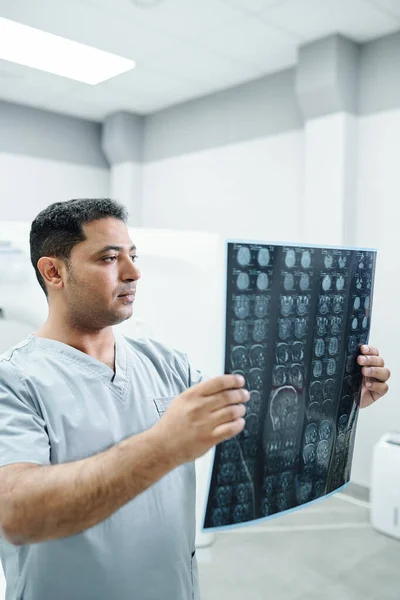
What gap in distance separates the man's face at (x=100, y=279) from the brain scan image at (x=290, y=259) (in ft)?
0.89

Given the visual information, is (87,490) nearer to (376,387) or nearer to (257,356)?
(257,356)

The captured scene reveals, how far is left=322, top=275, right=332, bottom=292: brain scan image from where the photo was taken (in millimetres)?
727

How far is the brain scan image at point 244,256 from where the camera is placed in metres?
0.60

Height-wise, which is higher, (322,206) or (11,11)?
(11,11)

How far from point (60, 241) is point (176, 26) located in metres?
1.75

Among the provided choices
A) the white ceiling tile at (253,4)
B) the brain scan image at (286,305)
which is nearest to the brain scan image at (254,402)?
the brain scan image at (286,305)

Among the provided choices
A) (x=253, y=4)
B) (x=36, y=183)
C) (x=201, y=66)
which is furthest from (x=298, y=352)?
(x=36, y=183)

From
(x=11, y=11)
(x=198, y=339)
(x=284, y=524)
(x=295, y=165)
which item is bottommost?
(x=284, y=524)

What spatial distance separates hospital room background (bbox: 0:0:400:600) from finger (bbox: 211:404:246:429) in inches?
38.8

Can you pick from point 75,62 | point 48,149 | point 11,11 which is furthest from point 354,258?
point 48,149

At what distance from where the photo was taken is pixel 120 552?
786 mm

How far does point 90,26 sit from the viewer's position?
228 centimetres

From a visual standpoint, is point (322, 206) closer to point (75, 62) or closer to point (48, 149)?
point (75, 62)

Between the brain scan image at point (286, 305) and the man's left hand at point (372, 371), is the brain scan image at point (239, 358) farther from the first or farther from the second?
the man's left hand at point (372, 371)
